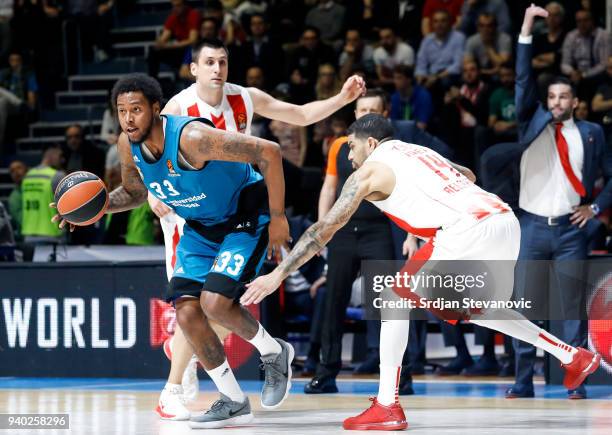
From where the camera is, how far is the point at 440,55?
47.1 feet

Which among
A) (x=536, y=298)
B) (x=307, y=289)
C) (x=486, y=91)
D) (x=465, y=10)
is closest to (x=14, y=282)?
(x=307, y=289)

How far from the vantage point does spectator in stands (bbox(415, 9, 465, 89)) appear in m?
14.1

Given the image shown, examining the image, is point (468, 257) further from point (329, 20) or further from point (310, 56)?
point (329, 20)

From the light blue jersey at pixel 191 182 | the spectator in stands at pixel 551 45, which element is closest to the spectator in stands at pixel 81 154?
the spectator in stands at pixel 551 45

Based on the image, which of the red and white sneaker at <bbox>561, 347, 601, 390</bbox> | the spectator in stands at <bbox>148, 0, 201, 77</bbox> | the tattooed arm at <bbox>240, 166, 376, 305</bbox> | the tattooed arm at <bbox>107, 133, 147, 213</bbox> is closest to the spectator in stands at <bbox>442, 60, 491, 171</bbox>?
the spectator in stands at <bbox>148, 0, 201, 77</bbox>

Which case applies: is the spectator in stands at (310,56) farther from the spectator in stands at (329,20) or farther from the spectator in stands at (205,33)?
the spectator in stands at (205,33)

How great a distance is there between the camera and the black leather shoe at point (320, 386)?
918 centimetres

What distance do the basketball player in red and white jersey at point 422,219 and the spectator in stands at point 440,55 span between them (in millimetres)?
7001

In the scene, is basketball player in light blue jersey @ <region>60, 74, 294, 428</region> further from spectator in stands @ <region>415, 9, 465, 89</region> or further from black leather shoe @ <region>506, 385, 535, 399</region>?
spectator in stands @ <region>415, 9, 465, 89</region>

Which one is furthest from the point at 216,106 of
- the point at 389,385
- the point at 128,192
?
the point at 389,385

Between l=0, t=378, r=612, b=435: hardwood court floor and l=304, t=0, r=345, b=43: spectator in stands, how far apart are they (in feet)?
→ 21.9

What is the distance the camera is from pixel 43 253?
12031mm

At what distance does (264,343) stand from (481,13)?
27.6 feet

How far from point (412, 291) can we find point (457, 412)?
4.22 ft
